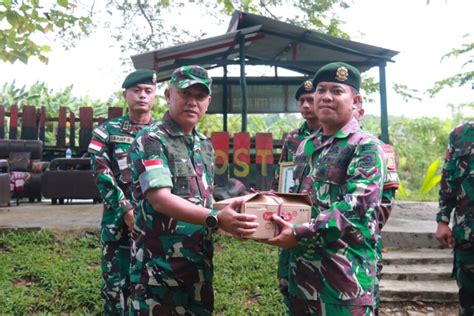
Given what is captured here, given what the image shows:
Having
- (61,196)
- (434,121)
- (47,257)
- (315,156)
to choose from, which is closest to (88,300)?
(47,257)

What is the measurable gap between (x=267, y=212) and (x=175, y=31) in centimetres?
1191

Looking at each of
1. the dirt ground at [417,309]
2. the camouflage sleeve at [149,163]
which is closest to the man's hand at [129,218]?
the camouflage sleeve at [149,163]

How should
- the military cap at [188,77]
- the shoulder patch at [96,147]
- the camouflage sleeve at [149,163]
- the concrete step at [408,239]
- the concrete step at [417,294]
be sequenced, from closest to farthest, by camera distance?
the camouflage sleeve at [149,163]
the military cap at [188,77]
the shoulder patch at [96,147]
the concrete step at [417,294]
the concrete step at [408,239]

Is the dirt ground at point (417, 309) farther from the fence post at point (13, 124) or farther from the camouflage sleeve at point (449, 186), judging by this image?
the fence post at point (13, 124)

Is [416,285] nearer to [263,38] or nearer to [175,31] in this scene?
[263,38]

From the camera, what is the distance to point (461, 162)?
296cm

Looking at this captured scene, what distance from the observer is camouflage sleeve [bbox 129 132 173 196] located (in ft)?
6.59

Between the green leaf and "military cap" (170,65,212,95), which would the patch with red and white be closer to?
"military cap" (170,65,212,95)

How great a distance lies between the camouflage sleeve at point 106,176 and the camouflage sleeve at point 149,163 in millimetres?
656

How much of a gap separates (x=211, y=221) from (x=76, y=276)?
264 centimetres

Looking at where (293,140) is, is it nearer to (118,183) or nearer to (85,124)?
(118,183)

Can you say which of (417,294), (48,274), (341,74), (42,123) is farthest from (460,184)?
(42,123)

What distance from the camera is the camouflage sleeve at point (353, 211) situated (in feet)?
5.77

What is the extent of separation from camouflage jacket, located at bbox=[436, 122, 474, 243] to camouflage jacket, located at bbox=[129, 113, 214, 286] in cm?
159
